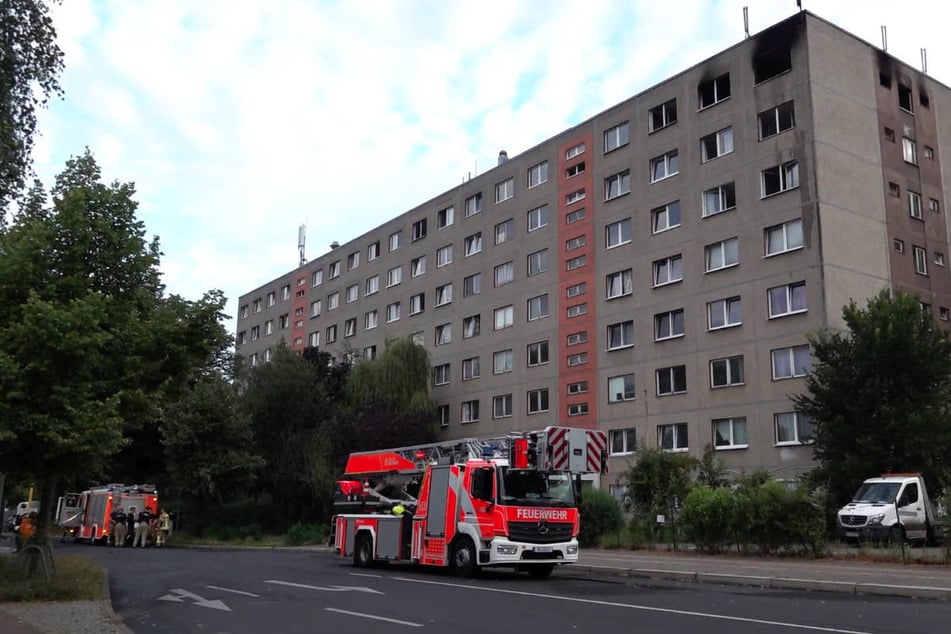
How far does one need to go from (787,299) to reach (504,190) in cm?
2023

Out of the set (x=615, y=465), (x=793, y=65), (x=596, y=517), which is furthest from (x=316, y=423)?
(x=793, y=65)

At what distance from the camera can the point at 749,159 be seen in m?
36.0

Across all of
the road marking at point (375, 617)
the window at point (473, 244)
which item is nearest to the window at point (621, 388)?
the window at point (473, 244)

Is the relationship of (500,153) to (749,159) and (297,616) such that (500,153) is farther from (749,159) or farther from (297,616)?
(297,616)

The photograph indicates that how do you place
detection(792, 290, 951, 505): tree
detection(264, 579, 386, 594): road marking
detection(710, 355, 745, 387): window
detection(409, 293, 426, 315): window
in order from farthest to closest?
detection(409, 293, 426, 315): window
detection(710, 355, 745, 387): window
detection(792, 290, 951, 505): tree
detection(264, 579, 386, 594): road marking

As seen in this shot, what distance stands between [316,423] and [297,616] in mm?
33024

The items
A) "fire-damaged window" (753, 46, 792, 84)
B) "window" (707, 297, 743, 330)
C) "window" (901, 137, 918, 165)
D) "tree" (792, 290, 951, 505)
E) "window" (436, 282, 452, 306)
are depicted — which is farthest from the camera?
"window" (436, 282, 452, 306)

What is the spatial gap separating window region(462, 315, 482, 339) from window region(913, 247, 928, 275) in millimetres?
22468

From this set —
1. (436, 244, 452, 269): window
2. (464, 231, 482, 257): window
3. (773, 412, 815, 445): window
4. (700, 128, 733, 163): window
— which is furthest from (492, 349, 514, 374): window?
(773, 412, 815, 445): window

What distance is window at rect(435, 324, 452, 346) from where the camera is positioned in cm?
5211

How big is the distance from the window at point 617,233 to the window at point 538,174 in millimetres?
6156

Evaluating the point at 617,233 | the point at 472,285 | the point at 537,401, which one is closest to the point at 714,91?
the point at 617,233

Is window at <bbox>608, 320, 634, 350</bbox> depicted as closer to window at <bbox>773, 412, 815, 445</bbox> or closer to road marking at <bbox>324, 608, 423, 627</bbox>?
window at <bbox>773, 412, 815, 445</bbox>

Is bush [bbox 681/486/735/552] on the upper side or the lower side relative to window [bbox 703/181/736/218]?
lower
